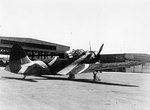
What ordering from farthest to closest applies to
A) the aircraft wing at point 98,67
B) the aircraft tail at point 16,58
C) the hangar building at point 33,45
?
the hangar building at point 33,45 < the aircraft wing at point 98,67 < the aircraft tail at point 16,58

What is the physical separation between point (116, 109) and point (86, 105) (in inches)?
45.8

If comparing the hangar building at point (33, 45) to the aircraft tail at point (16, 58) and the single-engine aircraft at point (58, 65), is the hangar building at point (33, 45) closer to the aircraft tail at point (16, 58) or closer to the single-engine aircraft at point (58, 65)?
the single-engine aircraft at point (58, 65)

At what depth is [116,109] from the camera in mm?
8266

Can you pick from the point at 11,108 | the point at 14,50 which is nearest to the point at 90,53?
the point at 14,50

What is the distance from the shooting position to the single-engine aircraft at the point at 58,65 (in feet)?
66.1

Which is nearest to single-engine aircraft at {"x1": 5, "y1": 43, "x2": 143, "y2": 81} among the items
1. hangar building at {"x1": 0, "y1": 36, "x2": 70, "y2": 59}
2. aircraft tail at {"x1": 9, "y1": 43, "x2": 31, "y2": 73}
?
aircraft tail at {"x1": 9, "y1": 43, "x2": 31, "y2": 73}

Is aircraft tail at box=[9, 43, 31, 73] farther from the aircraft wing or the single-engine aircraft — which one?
the aircraft wing

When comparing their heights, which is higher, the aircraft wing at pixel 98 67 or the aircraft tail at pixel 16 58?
the aircraft tail at pixel 16 58

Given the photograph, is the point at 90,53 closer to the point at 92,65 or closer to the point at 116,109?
the point at 92,65

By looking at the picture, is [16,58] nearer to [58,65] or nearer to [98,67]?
[58,65]

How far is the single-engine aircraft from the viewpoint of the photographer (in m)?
20.2

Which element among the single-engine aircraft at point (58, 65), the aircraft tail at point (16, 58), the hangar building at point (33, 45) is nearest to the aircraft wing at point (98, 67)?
the single-engine aircraft at point (58, 65)

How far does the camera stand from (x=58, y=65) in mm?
21844

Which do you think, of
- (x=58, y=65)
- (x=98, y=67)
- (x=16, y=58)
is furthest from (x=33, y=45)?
(x=98, y=67)
